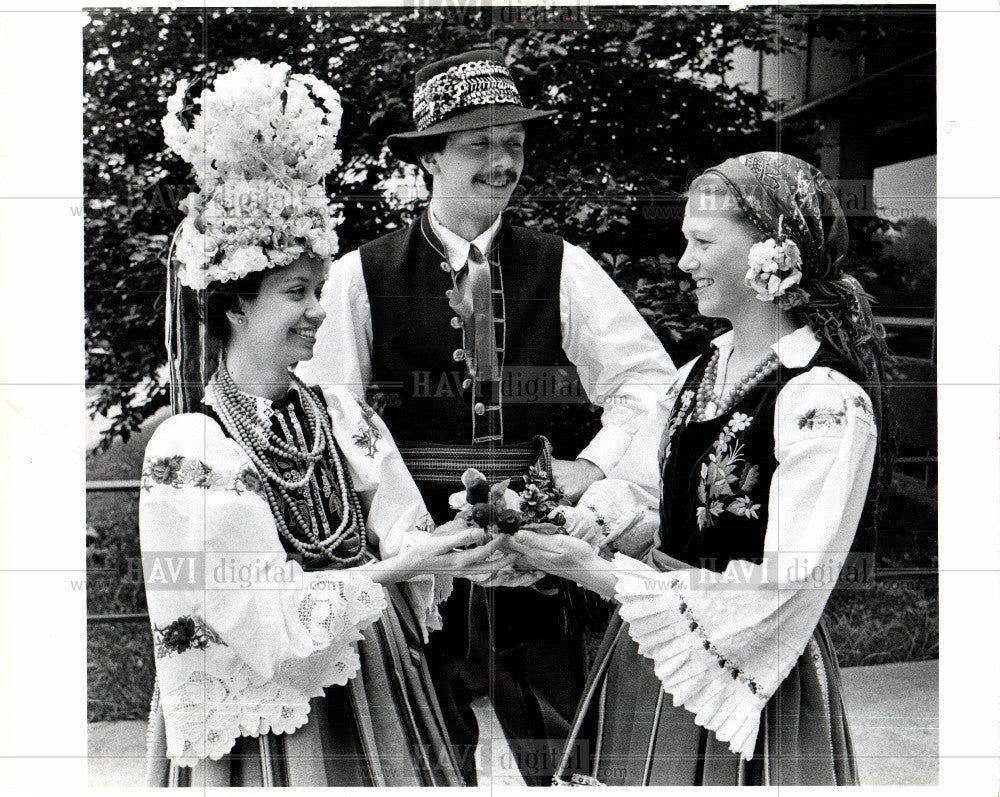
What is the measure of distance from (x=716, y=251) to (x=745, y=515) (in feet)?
3.04

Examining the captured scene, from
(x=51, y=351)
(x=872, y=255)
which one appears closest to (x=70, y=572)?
(x=51, y=351)

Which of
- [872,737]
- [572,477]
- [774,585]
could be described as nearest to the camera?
[774,585]

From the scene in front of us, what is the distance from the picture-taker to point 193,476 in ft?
13.3

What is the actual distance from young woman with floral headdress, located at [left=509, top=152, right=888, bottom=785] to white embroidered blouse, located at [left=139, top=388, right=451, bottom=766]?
543 mm

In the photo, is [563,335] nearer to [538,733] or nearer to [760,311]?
[760,311]

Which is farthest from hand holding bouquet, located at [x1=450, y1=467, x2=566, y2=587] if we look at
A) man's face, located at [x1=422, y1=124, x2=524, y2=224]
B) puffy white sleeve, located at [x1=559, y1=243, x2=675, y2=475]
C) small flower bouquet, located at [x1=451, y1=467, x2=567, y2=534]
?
man's face, located at [x1=422, y1=124, x2=524, y2=224]

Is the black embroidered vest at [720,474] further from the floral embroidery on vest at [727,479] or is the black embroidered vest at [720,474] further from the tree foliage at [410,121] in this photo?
the tree foliage at [410,121]

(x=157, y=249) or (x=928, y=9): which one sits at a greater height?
(x=928, y=9)

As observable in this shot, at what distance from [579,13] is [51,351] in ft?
7.50

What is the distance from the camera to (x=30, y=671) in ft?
14.3

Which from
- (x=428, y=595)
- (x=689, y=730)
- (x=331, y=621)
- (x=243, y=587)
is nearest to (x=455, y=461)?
(x=428, y=595)

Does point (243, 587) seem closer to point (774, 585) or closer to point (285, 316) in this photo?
point (285, 316)

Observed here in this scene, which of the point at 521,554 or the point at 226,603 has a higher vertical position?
the point at 521,554

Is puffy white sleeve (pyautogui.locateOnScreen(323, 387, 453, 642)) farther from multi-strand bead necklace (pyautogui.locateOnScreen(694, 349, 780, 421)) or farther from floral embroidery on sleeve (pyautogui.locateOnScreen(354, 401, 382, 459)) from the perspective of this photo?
multi-strand bead necklace (pyautogui.locateOnScreen(694, 349, 780, 421))
